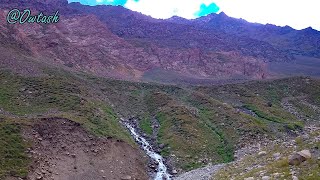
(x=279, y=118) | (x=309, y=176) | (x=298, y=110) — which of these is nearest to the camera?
(x=309, y=176)

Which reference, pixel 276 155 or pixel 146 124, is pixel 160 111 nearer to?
pixel 146 124

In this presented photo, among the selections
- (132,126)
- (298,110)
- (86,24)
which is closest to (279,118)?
(298,110)

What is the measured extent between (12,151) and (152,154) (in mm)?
24668

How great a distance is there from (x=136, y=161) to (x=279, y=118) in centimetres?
4847

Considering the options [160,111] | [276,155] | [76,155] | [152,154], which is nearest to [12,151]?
[76,155]

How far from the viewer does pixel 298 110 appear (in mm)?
101000

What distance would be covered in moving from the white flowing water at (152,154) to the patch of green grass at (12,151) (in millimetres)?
18511

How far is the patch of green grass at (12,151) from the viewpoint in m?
38.1

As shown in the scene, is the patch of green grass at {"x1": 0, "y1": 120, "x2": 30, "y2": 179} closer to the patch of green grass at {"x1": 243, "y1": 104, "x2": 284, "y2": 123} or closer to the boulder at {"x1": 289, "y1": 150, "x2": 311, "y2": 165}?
the boulder at {"x1": 289, "y1": 150, "x2": 311, "y2": 165}

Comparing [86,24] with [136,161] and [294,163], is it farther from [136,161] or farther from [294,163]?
[294,163]

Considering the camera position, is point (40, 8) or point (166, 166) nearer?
point (166, 166)

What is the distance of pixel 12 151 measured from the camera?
4131 centimetres

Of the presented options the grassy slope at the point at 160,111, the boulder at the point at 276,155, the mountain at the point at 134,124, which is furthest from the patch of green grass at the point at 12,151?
the boulder at the point at 276,155

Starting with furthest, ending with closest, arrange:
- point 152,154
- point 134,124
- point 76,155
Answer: point 134,124 → point 152,154 → point 76,155
